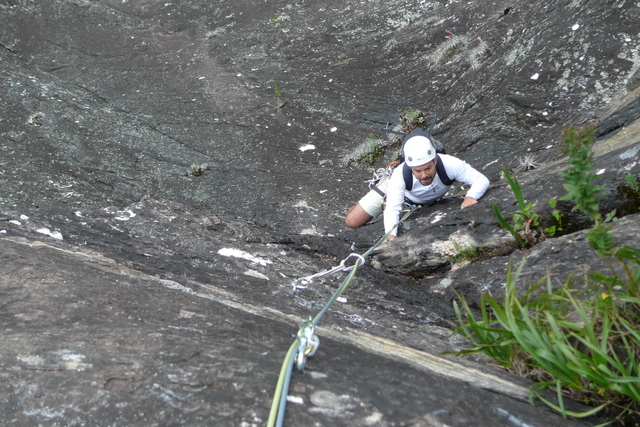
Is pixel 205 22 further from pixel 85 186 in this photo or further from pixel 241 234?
pixel 241 234

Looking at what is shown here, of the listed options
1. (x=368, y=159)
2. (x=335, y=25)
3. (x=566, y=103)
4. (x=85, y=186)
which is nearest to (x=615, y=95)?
(x=566, y=103)

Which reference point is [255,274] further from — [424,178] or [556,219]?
[556,219]

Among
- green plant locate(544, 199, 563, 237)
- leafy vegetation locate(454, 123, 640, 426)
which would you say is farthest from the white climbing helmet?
leafy vegetation locate(454, 123, 640, 426)

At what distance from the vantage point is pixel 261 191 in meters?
6.61

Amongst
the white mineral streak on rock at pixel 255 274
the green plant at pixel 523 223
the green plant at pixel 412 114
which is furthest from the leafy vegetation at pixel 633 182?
the green plant at pixel 412 114

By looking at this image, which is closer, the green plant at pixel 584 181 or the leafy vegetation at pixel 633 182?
the green plant at pixel 584 181

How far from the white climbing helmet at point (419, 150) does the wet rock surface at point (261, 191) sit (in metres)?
0.51

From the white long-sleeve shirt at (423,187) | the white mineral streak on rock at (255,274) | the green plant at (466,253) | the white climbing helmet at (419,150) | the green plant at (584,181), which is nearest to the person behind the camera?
the green plant at (584,181)

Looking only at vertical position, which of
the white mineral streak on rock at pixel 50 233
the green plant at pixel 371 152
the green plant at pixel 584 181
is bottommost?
the green plant at pixel 584 181

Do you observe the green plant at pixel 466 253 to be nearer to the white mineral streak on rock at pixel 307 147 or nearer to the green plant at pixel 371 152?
the green plant at pixel 371 152

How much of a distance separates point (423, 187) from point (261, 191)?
2117mm

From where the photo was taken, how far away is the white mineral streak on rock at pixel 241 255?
4.38 m

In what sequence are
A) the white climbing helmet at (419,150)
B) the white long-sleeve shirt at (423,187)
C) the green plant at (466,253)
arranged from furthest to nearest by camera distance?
the white long-sleeve shirt at (423,187)
the white climbing helmet at (419,150)
the green plant at (466,253)

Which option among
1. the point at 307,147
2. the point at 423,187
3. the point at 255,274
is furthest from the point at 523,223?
the point at 307,147
